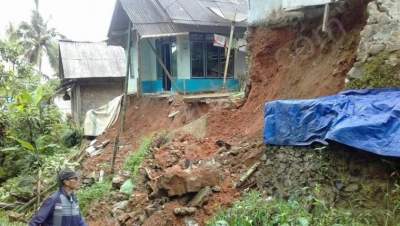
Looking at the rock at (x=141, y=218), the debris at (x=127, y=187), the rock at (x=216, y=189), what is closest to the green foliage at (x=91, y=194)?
the debris at (x=127, y=187)

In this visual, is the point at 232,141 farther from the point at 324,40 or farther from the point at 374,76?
the point at 374,76

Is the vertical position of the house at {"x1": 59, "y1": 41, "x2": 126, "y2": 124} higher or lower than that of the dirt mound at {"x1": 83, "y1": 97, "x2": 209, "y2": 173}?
higher

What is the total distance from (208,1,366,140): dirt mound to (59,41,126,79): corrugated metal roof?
41.5ft

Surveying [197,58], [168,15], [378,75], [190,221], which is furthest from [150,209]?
[197,58]

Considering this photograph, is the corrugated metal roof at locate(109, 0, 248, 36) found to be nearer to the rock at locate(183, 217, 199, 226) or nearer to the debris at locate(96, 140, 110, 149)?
the debris at locate(96, 140, 110, 149)

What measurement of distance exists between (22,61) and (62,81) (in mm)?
8662

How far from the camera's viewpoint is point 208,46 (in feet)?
62.0

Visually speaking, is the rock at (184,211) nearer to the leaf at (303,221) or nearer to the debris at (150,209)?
the debris at (150,209)

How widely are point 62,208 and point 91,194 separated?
21.1 ft

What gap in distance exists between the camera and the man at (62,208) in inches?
195

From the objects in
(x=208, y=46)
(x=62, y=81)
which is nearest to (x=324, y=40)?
(x=208, y=46)

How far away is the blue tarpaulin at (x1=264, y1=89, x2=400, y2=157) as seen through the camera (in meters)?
5.90

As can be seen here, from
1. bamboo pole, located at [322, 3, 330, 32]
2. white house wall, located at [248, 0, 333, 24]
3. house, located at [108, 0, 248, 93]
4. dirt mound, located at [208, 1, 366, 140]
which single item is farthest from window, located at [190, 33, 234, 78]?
bamboo pole, located at [322, 3, 330, 32]

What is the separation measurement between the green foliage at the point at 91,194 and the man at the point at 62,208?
569 cm
